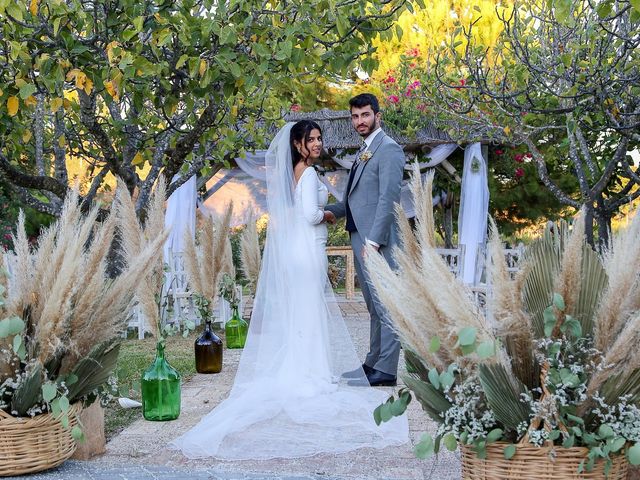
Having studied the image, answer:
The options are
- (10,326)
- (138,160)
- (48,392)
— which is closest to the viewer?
(10,326)

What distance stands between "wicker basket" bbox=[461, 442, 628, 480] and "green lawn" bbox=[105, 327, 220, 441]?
179cm

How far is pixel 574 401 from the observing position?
167cm

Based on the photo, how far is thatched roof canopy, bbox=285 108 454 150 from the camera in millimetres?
10641

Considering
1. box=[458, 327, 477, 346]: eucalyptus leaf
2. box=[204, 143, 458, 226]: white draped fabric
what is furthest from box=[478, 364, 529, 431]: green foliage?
box=[204, 143, 458, 226]: white draped fabric

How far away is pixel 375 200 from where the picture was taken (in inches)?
184

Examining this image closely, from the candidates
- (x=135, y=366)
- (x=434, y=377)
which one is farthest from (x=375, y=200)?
(x=434, y=377)

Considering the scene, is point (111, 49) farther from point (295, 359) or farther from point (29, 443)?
point (295, 359)

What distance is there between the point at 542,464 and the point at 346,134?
9.49m

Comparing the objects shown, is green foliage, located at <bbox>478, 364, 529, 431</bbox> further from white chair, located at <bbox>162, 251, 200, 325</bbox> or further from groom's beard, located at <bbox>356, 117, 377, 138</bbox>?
white chair, located at <bbox>162, 251, 200, 325</bbox>

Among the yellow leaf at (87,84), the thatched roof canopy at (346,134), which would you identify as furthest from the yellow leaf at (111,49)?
the thatched roof canopy at (346,134)

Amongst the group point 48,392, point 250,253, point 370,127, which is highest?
point 370,127

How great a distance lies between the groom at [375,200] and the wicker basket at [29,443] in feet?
7.33

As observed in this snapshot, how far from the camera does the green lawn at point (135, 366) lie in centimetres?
370

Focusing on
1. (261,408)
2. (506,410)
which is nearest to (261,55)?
(261,408)
